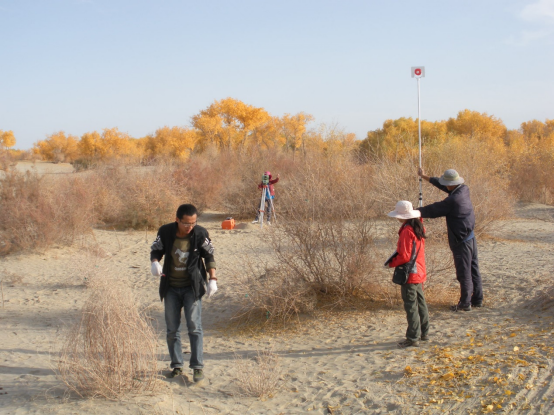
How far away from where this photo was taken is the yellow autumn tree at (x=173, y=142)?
4044cm

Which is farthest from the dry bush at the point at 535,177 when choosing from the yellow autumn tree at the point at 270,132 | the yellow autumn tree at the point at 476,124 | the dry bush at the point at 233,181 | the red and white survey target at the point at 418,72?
the yellow autumn tree at the point at 270,132

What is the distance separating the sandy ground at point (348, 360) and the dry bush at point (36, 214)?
3.29 m

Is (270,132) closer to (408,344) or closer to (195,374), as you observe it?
(408,344)

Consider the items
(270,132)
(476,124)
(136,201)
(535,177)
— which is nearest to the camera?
(136,201)

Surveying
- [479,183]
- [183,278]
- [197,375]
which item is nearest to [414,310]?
[197,375]

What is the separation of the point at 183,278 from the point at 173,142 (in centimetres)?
3776

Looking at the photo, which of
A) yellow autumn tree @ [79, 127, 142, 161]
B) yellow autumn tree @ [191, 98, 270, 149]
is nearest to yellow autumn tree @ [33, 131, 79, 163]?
yellow autumn tree @ [79, 127, 142, 161]

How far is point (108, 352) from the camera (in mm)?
4016

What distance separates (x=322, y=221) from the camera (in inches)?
256

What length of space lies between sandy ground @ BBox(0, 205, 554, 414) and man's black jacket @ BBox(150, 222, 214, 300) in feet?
2.82

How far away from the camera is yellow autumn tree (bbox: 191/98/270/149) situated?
40.0 meters

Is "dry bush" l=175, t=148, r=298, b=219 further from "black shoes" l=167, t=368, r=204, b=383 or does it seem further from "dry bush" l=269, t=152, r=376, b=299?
"black shoes" l=167, t=368, r=204, b=383

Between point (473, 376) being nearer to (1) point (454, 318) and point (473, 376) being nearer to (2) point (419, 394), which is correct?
(2) point (419, 394)

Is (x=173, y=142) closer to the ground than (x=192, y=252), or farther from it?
farther from it
